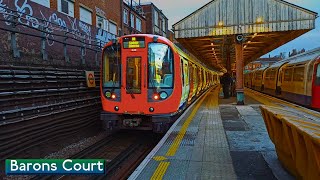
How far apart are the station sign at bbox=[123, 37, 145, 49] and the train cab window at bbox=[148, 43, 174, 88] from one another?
261 mm

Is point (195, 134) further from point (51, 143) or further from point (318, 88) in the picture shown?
point (318, 88)

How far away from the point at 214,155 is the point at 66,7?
14.1 meters

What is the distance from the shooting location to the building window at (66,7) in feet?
55.3

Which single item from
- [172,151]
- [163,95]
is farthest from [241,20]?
[172,151]

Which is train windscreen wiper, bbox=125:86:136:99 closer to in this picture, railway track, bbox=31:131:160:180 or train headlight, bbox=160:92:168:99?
train headlight, bbox=160:92:168:99

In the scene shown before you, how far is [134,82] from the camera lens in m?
9.05

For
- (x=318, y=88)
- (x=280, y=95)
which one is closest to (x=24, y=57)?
(x=318, y=88)

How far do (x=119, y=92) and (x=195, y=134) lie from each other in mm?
2515

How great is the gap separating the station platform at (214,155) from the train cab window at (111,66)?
227 centimetres

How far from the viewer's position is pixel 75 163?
447 cm

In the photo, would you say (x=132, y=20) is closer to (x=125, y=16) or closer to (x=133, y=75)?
(x=125, y=16)

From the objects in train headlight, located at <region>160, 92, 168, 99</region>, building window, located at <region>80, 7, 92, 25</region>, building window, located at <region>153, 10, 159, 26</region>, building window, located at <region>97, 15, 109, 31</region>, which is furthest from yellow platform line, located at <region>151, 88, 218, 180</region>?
building window, located at <region>153, 10, 159, 26</region>

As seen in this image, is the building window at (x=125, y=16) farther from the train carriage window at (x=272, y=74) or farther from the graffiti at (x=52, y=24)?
the graffiti at (x=52, y=24)

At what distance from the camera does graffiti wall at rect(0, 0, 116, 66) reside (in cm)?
882
